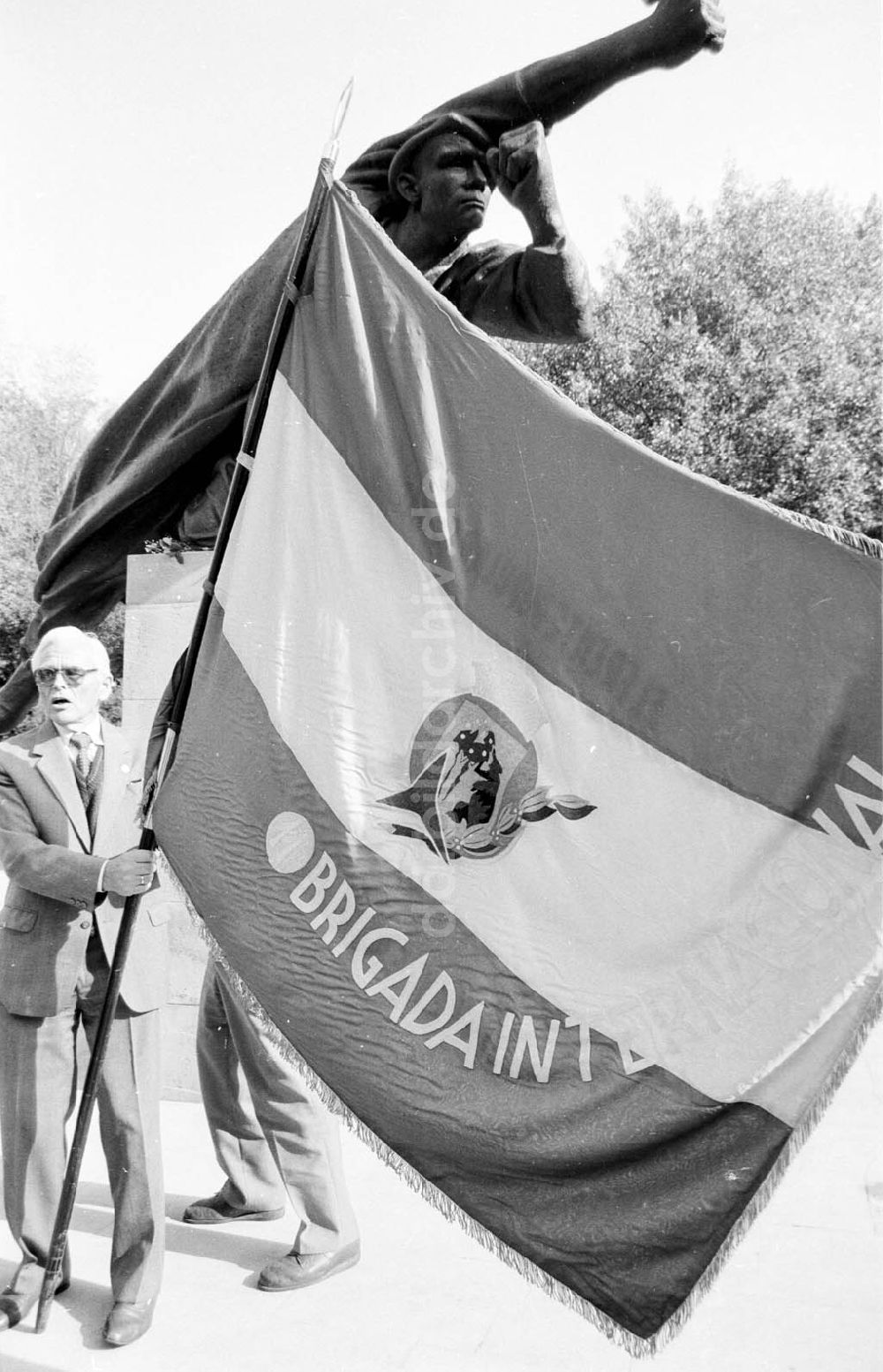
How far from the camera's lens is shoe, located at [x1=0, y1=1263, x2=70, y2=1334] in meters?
3.11

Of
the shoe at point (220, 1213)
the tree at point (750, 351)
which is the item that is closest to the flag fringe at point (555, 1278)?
the shoe at point (220, 1213)

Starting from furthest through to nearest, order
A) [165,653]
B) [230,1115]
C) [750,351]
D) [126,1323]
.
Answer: [750,351] → [165,653] → [230,1115] → [126,1323]

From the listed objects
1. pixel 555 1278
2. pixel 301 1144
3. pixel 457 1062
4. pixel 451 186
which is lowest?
pixel 301 1144

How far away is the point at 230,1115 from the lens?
3.82 meters

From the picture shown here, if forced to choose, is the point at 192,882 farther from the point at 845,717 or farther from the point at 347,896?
the point at 845,717

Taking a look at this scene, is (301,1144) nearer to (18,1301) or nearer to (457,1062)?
(18,1301)

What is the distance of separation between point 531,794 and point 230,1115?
1.87m

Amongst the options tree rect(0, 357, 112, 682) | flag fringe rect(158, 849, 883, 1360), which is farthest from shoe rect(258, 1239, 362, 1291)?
tree rect(0, 357, 112, 682)

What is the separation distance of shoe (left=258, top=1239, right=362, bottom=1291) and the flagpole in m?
0.62

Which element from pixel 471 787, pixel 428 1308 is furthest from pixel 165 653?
pixel 428 1308

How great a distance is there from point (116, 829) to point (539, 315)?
1.89 meters

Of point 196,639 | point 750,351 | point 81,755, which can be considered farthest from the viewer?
point 750,351

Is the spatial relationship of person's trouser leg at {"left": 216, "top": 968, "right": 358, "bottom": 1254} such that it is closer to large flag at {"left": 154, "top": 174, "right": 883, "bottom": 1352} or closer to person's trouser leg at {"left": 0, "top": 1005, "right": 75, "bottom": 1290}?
person's trouser leg at {"left": 0, "top": 1005, "right": 75, "bottom": 1290}

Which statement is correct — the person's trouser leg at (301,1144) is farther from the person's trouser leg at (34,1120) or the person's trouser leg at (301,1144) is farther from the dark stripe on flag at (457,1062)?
the dark stripe on flag at (457,1062)
